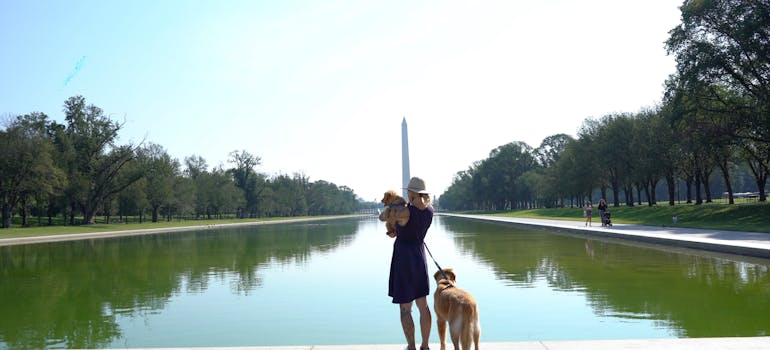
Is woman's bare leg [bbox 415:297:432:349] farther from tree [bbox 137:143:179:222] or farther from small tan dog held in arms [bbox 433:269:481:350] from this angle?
tree [bbox 137:143:179:222]

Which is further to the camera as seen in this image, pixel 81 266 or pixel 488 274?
pixel 81 266

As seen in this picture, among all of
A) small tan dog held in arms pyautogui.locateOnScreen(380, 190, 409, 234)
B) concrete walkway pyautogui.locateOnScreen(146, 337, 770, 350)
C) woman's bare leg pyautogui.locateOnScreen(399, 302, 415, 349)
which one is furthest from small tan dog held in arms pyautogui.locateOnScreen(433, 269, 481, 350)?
small tan dog held in arms pyautogui.locateOnScreen(380, 190, 409, 234)

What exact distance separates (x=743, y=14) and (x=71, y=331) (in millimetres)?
35876

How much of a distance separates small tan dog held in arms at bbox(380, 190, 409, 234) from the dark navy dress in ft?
0.25

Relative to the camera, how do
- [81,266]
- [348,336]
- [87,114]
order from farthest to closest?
[87,114], [81,266], [348,336]

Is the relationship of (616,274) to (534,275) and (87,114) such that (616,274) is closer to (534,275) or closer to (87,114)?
(534,275)

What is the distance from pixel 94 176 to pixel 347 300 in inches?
2316

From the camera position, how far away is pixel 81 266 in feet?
55.9

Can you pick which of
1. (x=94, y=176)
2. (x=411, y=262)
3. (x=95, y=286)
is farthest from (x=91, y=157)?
(x=411, y=262)

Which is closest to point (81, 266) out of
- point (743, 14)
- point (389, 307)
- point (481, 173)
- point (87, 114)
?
point (389, 307)

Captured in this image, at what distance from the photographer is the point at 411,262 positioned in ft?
18.0

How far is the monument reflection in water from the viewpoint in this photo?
723 cm

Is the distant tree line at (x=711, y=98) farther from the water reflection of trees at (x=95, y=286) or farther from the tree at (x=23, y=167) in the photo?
the tree at (x=23, y=167)

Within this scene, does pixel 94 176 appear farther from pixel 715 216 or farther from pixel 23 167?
pixel 715 216
